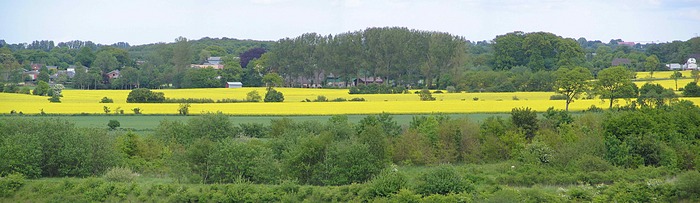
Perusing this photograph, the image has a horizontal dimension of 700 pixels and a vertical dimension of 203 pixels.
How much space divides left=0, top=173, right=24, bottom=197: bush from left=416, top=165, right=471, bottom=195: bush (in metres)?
15.3

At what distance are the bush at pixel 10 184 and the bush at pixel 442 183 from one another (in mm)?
15319

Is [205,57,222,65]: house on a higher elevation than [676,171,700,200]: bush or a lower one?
higher

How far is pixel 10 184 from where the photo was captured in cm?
2920

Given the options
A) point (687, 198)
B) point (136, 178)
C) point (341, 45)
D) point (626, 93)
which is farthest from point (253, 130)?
point (341, 45)

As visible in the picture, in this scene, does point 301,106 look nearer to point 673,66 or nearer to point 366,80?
point 366,80

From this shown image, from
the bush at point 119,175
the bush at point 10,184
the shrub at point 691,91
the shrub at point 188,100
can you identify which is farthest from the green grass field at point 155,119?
the shrub at point 691,91

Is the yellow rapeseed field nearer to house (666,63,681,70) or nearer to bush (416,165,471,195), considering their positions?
bush (416,165,471,195)

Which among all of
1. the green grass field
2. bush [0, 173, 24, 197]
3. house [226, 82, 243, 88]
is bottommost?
bush [0, 173, 24, 197]

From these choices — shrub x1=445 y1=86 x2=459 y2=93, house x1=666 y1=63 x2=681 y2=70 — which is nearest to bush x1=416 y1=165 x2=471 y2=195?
shrub x1=445 y1=86 x2=459 y2=93

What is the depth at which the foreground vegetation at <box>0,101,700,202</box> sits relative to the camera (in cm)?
2712

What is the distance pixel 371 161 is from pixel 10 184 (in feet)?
45.7

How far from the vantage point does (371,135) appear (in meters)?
31.7

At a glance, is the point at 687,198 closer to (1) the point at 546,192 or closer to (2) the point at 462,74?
(1) the point at 546,192

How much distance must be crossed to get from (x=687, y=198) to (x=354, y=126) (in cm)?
1640
